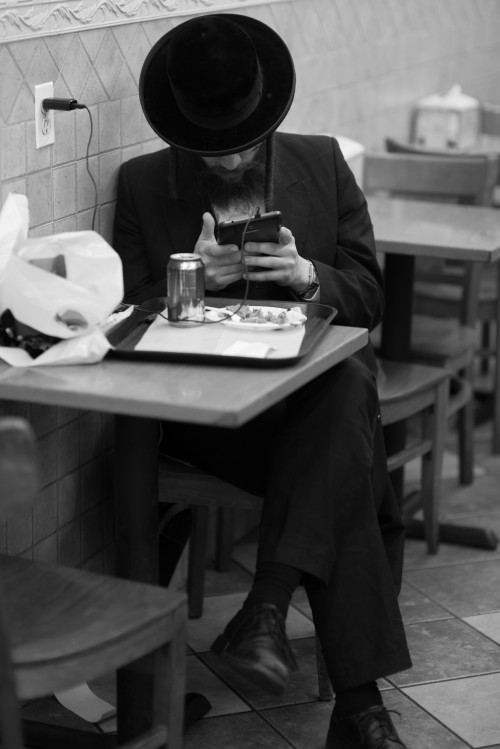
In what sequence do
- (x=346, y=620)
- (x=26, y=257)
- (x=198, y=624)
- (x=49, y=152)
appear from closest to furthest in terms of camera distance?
(x=26, y=257) → (x=346, y=620) → (x=49, y=152) → (x=198, y=624)

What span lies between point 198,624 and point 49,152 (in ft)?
4.06

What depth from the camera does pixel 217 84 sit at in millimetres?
2396

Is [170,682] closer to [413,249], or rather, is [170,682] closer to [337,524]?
[337,524]

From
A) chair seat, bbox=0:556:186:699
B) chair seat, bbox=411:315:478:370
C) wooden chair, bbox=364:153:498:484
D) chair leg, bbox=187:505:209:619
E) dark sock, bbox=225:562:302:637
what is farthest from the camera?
wooden chair, bbox=364:153:498:484

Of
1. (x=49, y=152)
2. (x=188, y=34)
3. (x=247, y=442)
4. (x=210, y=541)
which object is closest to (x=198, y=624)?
(x=210, y=541)

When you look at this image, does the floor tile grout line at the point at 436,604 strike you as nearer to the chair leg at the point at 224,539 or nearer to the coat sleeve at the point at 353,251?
the chair leg at the point at 224,539

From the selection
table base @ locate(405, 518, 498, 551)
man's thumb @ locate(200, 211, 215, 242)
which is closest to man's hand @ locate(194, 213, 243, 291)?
man's thumb @ locate(200, 211, 215, 242)

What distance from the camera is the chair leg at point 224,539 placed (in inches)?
130

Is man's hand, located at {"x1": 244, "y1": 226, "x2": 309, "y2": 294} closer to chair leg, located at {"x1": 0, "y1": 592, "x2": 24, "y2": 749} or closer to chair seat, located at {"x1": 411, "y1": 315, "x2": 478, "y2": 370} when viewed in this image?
chair leg, located at {"x1": 0, "y1": 592, "x2": 24, "y2": 749}

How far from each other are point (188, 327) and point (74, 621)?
0.62 meters

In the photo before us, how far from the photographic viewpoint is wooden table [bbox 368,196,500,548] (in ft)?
10.6

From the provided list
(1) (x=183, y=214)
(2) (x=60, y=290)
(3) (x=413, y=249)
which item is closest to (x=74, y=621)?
(2) (x=60, y=290)

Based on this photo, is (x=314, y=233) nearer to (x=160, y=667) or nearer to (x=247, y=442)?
(x=247, y=442)

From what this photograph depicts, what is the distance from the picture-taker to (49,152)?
246 cm
